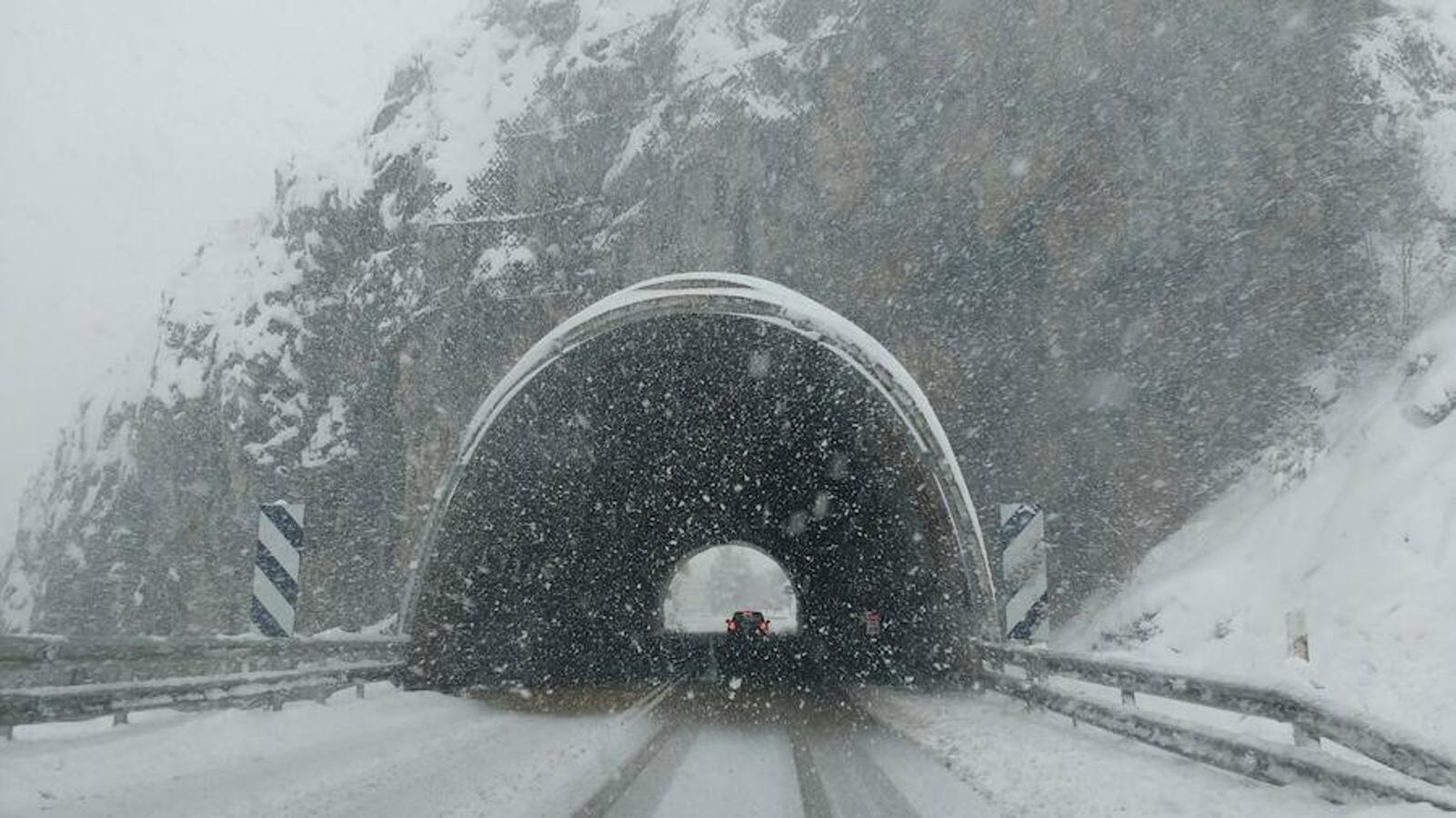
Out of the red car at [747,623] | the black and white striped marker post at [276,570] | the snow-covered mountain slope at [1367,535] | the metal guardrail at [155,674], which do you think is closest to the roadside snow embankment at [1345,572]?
the snow-covered mountain slope at [1367,535]

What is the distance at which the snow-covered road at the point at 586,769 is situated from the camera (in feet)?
20.9

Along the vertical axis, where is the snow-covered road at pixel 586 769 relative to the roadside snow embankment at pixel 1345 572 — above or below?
below

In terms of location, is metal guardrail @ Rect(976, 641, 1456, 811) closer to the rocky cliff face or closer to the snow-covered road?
the snow-covered road

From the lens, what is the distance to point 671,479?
23109 mm

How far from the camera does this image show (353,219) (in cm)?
4162

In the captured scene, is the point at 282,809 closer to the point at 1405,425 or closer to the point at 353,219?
the point at 1405,425

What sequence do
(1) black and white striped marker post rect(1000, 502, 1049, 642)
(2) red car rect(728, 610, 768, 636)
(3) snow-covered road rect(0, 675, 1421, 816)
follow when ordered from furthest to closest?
(2) red car rect(728, 610, 768, 636)
(1) black and white striped marker post rect(1000, 502, 1049, 642)
(3) snow-covered road rect(0, 675, 1421, 816)

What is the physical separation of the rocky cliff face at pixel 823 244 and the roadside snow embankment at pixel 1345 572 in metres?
2.83

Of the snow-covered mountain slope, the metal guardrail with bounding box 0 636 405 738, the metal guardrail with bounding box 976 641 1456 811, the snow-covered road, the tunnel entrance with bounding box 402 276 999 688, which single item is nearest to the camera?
the metal guardrail with bounding box 976 641 1456 811

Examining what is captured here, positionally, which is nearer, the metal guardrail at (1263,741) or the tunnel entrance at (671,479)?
the metal guardrail at (1263,741)

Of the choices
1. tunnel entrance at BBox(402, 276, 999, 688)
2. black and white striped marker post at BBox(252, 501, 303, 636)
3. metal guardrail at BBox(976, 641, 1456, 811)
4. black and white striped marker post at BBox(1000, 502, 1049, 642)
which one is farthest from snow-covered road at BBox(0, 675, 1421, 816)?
tunnel entrance at BBox(402, 276, 999, 688)

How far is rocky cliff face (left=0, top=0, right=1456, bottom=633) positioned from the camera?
23.7 metres

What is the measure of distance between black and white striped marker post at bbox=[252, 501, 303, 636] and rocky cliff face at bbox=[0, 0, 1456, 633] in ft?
56.6

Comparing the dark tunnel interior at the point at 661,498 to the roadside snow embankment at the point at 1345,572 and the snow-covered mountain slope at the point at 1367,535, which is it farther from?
the snow-covered mountain slope at the point at 1367,535
